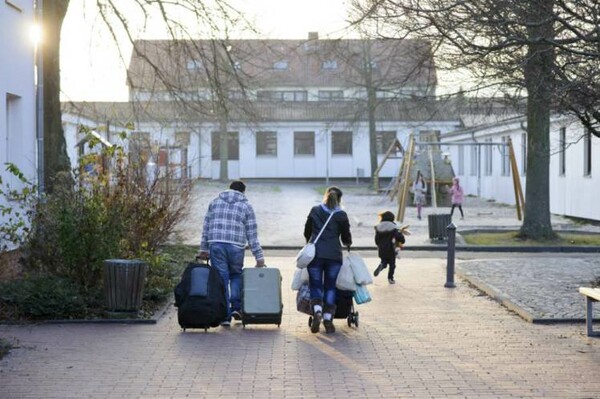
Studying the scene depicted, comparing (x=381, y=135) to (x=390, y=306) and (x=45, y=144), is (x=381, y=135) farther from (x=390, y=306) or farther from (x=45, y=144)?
(x=390, y=306)

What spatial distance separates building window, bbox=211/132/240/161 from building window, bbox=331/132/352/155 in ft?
22.0

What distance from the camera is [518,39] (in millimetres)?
12211

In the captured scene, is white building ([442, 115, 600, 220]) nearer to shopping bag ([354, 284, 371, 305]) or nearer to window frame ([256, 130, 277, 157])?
shopping bag ([354, 284, 371, 305])

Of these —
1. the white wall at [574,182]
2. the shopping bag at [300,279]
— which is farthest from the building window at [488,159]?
the shopping bag at [300,279]

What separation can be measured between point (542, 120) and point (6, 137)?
13.0 m

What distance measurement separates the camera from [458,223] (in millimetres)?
34406

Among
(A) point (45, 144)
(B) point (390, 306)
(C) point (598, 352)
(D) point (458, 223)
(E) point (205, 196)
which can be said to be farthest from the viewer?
(E) point (205, 196)

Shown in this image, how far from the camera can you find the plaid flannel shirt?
12211 mm

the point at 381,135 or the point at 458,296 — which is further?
the point at 381,135

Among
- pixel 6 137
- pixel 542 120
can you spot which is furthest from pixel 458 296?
pixel 542 120

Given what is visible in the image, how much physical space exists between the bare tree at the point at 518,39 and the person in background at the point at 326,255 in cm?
264

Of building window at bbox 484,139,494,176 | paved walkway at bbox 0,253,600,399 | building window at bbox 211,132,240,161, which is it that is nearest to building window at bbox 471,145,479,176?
building window at bbox 484,139,494,176

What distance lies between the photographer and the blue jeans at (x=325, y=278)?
1185cm

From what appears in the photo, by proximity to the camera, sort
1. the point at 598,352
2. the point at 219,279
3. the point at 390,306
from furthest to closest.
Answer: the point at 390,306, the point at 219,279, the point at 598,352
